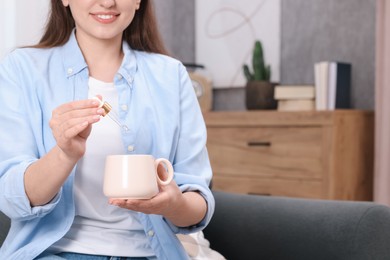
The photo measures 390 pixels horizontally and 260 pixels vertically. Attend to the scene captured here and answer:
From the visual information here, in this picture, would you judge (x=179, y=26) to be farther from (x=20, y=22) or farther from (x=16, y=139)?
(x=16, y=139)

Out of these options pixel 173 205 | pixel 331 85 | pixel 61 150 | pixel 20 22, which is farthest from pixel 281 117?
pixel 61 150

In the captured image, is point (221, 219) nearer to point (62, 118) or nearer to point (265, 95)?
point (62, 118)

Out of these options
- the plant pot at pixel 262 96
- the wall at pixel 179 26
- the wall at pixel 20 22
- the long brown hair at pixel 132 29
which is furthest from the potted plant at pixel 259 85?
the long brown hair at pixel 132 29

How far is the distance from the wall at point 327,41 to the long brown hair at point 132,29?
6.96ft

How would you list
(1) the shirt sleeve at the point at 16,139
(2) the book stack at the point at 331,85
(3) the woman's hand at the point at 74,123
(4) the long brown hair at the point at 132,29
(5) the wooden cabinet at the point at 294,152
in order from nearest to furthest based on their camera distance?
(3) the woman's hand at the point at 74,123 < (1) the shirt sleeve at the point at 16,139 < (4) the long brown hair at the point at 132,29 < (5) the wooden cabinet at the point at 294,152 < (2) the book stack at the point at 331,85

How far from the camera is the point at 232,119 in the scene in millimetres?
3348

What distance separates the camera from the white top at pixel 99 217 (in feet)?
4.24

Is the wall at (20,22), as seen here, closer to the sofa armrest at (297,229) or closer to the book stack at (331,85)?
the book stack at (331,85)

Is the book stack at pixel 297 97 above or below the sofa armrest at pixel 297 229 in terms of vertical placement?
above

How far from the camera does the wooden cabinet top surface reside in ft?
9.99

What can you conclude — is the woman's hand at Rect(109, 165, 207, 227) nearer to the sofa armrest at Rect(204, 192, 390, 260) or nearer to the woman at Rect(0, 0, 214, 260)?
the woman at Rect(0, 0, 214, 260)

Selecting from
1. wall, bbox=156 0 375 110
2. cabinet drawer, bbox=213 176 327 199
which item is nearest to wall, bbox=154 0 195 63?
wall, bbox=156 0 375 110

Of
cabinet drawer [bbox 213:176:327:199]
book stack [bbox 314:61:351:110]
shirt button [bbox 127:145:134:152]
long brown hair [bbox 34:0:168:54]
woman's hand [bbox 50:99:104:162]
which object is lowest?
cabinet drawer [bbox 213:176:327:199]

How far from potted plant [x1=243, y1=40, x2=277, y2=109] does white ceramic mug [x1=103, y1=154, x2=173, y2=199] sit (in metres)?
2.48
